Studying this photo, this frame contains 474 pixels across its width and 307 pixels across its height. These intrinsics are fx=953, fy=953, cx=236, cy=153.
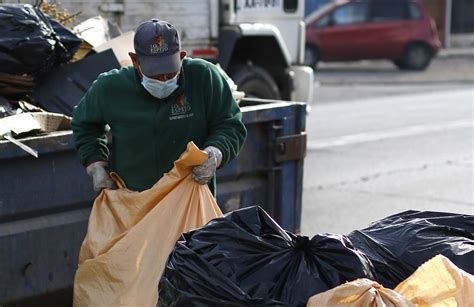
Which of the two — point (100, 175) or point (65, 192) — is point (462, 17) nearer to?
point (65, 192)

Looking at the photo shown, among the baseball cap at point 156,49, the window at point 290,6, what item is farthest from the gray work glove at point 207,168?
the window at point 290,6

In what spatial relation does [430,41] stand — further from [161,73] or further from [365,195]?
[161,73]

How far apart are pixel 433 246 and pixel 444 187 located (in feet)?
20.3

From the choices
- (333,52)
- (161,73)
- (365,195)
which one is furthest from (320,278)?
(333,52)

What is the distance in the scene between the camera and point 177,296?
2.96 metres

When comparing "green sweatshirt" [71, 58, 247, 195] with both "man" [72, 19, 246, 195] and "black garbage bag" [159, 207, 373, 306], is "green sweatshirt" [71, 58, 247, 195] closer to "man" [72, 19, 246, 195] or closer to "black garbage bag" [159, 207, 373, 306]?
"man" [72, 19, 246, 195]

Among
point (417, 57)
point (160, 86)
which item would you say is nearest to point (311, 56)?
point (417, 57)

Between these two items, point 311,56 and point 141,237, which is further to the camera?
point 311,56

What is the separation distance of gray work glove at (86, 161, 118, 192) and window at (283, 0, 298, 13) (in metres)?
6.37

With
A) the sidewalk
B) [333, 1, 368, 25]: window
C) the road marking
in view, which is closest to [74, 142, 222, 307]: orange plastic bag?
the road marking

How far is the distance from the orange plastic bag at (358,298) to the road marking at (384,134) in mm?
8973

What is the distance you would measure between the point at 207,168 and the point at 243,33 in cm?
544

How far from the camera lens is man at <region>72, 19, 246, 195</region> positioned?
4.10 meters

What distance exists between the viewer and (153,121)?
411cm
